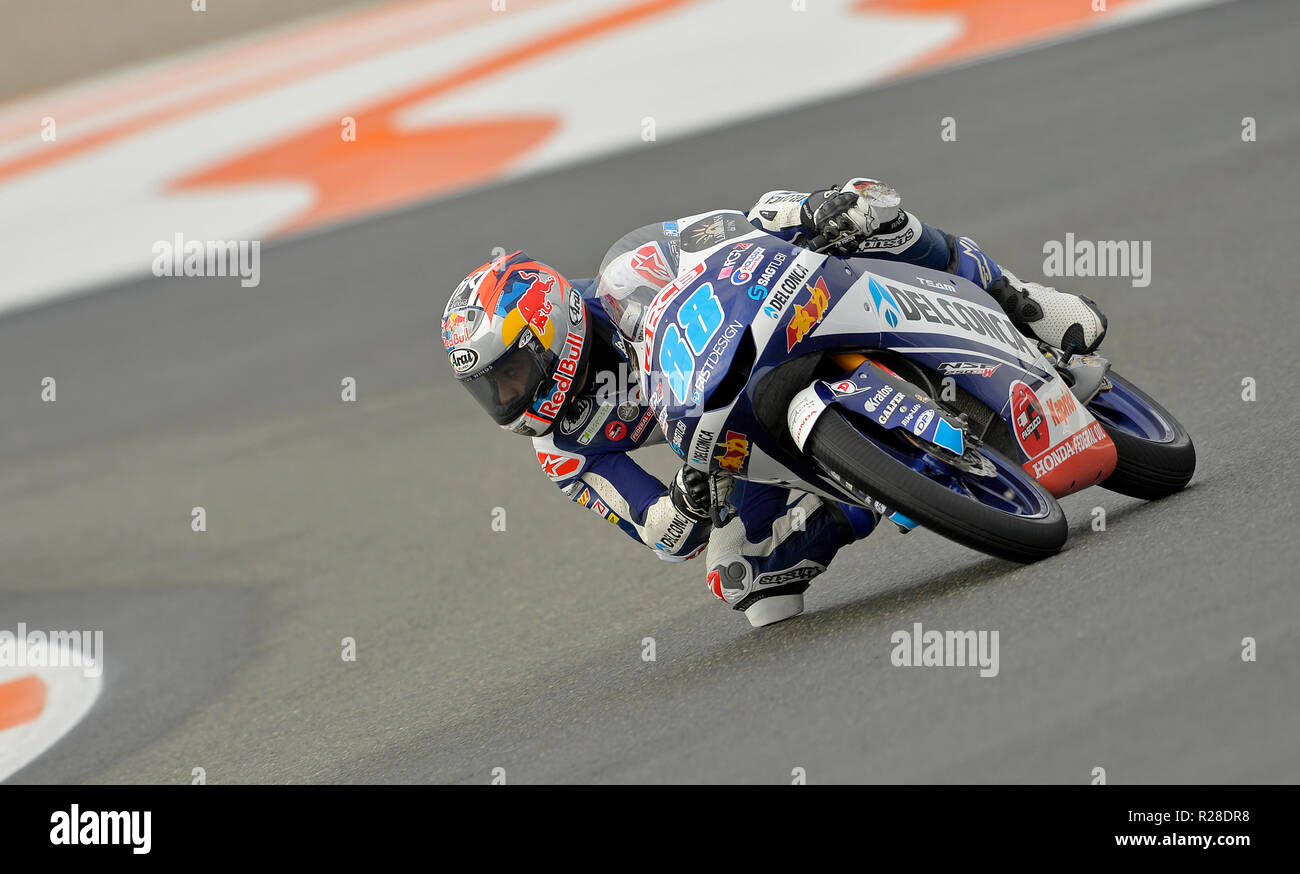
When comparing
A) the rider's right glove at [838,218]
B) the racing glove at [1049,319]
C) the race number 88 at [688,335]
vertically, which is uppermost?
the rider's right glove at [838,218]

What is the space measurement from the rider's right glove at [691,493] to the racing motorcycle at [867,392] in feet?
0.13

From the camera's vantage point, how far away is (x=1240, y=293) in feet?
26.9

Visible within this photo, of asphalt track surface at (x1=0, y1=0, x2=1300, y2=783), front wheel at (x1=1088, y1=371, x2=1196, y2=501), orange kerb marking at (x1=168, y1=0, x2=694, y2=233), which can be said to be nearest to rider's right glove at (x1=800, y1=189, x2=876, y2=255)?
front wheel at (x1=1088, y1=371, x2=1196, y2=501)

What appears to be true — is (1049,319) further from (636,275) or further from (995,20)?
(995,20)

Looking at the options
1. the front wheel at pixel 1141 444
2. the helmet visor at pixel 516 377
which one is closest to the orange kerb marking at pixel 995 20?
the front wheel at pixel 1141 444

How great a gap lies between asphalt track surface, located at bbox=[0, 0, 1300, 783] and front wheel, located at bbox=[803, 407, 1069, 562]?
0.54 ft

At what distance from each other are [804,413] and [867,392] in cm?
18

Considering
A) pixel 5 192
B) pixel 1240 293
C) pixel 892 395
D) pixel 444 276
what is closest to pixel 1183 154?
pixel 1240 293

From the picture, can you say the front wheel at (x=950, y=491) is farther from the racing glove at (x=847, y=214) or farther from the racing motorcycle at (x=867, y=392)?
the racing glove at (x=847, y=214)

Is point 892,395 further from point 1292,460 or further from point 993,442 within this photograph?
point 1292,460

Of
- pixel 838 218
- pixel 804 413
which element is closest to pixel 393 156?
pixel 838 218

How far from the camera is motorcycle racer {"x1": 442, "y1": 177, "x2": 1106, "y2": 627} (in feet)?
16.6

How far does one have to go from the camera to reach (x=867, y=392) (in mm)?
4332

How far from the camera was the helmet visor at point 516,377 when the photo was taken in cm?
511
